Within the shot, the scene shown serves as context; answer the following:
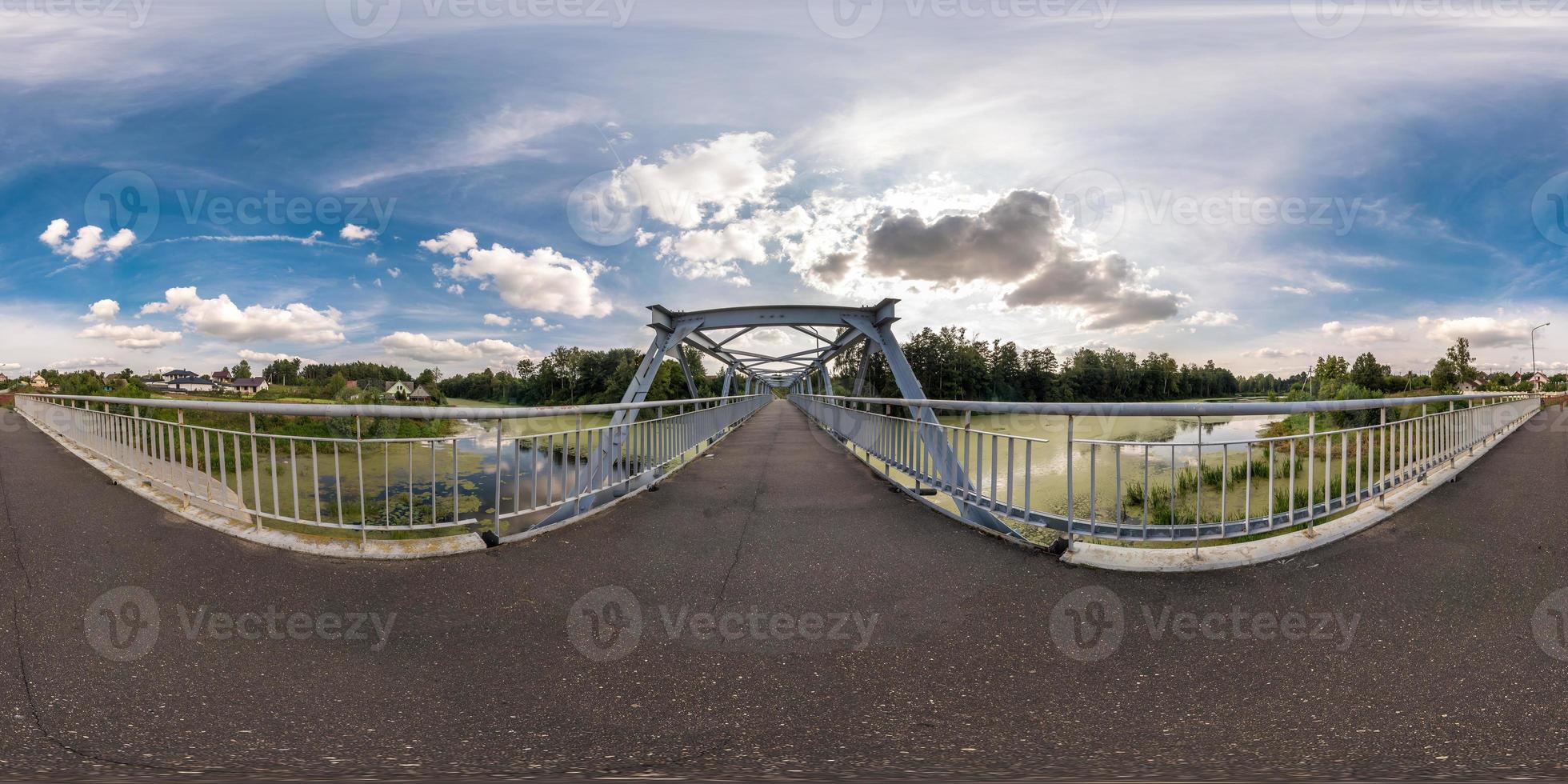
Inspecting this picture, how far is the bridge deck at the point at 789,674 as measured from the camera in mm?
2088

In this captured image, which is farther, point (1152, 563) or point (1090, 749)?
point (1152, 563)

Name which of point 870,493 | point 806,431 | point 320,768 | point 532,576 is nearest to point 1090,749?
point 320,768

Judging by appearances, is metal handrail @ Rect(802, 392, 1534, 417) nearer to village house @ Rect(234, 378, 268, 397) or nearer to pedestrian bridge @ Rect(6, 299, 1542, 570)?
pedestrian bridge @ Rect(6, 299, 1542, 570)

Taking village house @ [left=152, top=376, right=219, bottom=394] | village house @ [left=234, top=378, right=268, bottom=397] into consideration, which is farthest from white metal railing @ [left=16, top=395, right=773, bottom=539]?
village house @ [left=234, top=378, right=268, bottom=397]

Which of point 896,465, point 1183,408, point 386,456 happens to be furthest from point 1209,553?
point 386,456

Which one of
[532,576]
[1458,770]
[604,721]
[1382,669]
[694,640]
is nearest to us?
[1458,770]

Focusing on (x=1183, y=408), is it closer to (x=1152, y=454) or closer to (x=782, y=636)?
(x=1152, y=454)

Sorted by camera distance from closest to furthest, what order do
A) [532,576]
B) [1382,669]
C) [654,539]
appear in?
[1382,669] < [532,576] < [654,539]

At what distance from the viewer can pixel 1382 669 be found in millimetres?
2463

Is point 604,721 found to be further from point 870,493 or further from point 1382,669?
point 870,493

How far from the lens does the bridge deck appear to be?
6.85 feet

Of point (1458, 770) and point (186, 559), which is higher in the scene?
point (186, 559)

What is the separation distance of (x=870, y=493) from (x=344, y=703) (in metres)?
4.58

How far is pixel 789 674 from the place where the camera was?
8.25ft
